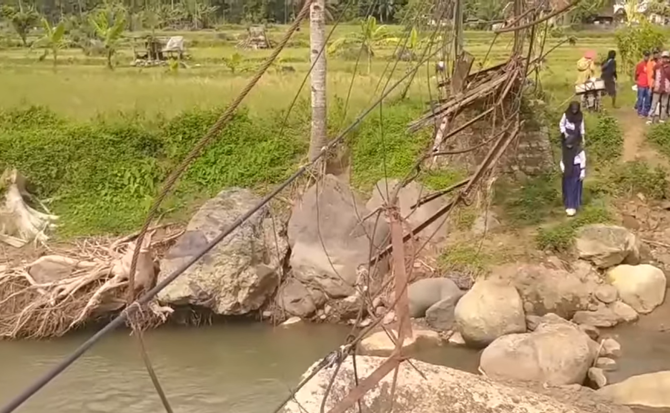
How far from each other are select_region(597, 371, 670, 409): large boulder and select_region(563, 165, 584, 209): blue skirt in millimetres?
Result: 3074

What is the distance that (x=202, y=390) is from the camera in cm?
677

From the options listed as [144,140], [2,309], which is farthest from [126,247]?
[144,140]

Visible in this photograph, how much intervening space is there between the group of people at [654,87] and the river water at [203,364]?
123 inches

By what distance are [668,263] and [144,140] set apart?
19.4 ft

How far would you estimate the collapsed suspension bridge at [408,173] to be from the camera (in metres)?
2.11

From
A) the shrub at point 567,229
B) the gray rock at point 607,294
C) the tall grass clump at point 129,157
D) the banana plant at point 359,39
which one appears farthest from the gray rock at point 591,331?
the banana plant at point 359,39

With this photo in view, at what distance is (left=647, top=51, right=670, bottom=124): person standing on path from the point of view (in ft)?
31.6

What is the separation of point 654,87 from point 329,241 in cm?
432

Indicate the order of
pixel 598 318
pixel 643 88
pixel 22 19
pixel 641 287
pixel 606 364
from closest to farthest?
1. pixel 606 364
2. pixel 598 318
3. pixel 641 287
4. pixel 643 88
5. pixel 22 19

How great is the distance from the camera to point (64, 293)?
789 cm

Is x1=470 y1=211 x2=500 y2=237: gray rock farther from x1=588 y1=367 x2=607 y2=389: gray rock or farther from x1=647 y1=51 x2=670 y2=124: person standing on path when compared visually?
x1=647 y1=51 x2=670 y2=124: person standing on path

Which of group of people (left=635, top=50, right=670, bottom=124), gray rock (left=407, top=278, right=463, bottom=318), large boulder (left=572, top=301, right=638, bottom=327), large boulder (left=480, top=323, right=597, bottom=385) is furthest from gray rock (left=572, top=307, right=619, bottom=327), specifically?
group of people (left=635, top=50, right=670, bottom=124)

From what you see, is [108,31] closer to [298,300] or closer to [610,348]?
[298,300]

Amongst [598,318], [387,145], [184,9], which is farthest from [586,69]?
[184,9]
